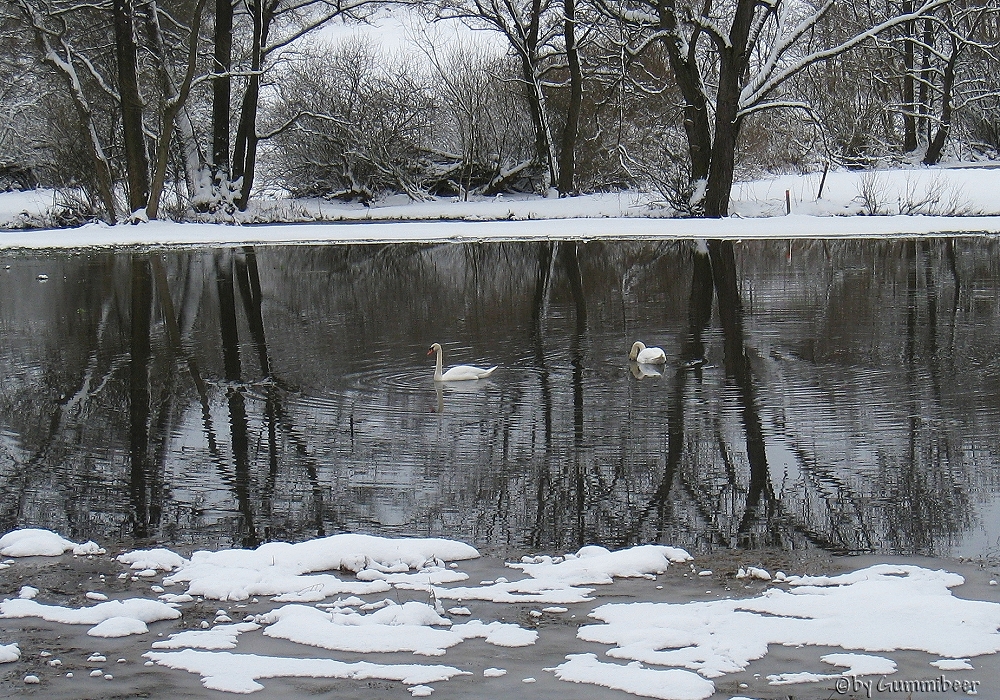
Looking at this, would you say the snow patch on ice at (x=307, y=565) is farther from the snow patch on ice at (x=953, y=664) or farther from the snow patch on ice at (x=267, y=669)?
the snow patch on ice at (x=953, y=664)

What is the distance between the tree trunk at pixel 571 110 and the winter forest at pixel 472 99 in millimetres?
102

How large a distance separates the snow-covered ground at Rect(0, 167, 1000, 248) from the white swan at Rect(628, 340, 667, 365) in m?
16.4

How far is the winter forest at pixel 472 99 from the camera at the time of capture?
32438mm

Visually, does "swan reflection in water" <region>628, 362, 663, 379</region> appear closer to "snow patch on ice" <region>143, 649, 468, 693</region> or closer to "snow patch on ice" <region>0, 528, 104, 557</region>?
"snow patch on ice" <region>0, 528, 104, 557</region>

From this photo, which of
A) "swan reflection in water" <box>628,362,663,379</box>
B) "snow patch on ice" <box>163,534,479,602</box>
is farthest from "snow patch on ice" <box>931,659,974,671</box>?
"swan reflection in water" <box>628,362,663,379</box>

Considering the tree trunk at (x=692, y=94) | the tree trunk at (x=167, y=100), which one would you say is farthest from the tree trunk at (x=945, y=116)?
the tree trunk at (x=167, y=100)

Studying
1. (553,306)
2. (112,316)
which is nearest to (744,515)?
(553,306)

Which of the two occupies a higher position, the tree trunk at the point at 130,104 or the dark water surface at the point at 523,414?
the tree trunk at the point at 130,104

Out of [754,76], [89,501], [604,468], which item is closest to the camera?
[89,501]

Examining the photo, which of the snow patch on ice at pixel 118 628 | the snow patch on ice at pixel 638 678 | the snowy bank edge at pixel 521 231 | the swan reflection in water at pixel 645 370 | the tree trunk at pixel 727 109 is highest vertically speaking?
the tree trunk at pixel 727 109

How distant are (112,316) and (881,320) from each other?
1039 cm

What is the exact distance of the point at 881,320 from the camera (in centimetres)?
1454

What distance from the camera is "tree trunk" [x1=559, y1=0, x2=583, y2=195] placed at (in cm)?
4018

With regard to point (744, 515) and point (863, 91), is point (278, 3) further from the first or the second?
point (744, 515)
